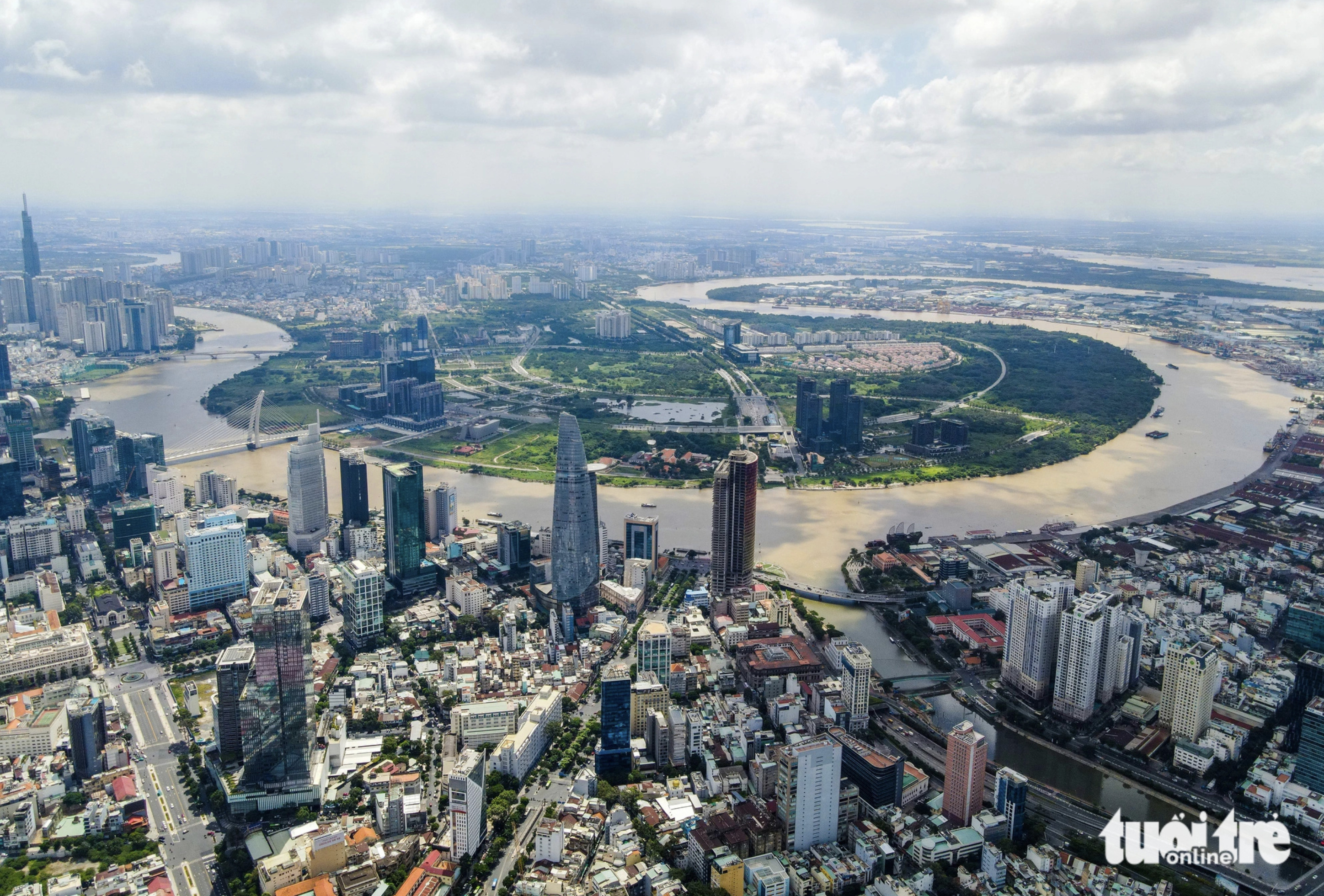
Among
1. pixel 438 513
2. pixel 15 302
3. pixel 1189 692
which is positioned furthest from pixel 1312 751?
pixel 15 302

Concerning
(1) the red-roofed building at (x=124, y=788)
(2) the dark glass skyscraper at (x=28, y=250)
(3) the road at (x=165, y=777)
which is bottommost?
(3) the road at (x=165, y=777)

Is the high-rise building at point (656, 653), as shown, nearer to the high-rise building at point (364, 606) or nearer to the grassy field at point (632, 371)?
the high-rise building at point (364, 606)

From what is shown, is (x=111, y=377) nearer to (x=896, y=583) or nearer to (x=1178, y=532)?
(x=896, y=583)

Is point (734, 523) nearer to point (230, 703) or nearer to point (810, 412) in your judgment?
point (230, 703)

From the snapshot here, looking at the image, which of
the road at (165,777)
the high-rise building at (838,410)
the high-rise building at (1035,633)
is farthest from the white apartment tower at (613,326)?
the high-rise building at (1035,633)

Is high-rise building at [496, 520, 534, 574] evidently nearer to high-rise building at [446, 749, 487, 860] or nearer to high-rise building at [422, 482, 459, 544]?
high-rise building at [422, 482, 459, 544]
